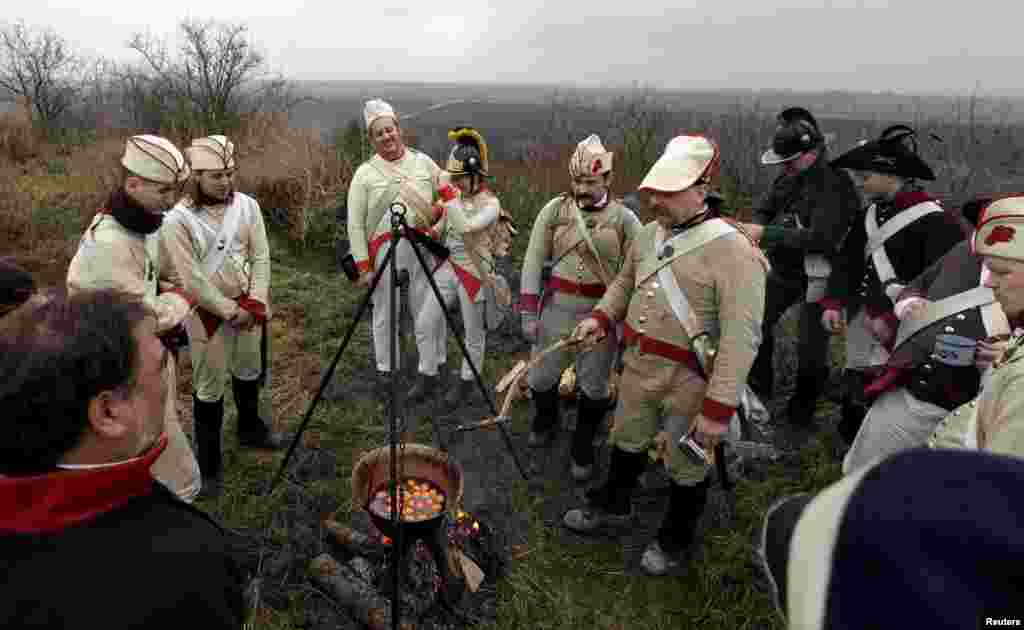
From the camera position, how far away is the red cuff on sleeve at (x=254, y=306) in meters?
3.92

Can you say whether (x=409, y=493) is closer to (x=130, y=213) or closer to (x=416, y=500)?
(x=416, y=500)

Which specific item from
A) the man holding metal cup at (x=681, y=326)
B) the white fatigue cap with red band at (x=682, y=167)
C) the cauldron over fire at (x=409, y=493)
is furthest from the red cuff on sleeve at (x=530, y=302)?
the white fatigue cap with red band at (x=682, y=167)

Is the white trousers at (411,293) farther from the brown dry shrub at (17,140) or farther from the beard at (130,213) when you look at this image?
the brown dry shrub at (17,140)

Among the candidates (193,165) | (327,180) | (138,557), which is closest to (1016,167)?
(327,180)

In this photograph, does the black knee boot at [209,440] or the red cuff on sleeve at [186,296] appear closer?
the red cuff on sleeve at [186,296]

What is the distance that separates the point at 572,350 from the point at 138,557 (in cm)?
329

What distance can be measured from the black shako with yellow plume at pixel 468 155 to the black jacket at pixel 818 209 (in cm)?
232

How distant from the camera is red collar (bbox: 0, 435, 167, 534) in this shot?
4.15 feet

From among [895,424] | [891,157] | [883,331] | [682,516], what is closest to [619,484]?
[682,516]

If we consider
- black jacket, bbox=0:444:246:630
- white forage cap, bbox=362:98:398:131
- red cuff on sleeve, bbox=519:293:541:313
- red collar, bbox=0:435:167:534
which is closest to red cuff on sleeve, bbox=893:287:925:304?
red cuff on sleeve, bbox=519:293:541:313

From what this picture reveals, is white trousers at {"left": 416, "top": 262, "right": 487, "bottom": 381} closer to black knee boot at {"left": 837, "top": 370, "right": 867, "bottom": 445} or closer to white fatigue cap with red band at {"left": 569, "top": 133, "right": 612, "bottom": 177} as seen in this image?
white fatigue cap with red band at {"left": 569, "top": 133, "right": 612, "bottom": 177}

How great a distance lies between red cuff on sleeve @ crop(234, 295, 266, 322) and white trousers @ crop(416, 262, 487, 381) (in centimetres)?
143

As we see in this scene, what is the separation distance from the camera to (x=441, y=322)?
5.20 meters

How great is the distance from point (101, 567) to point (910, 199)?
448 centimetres
